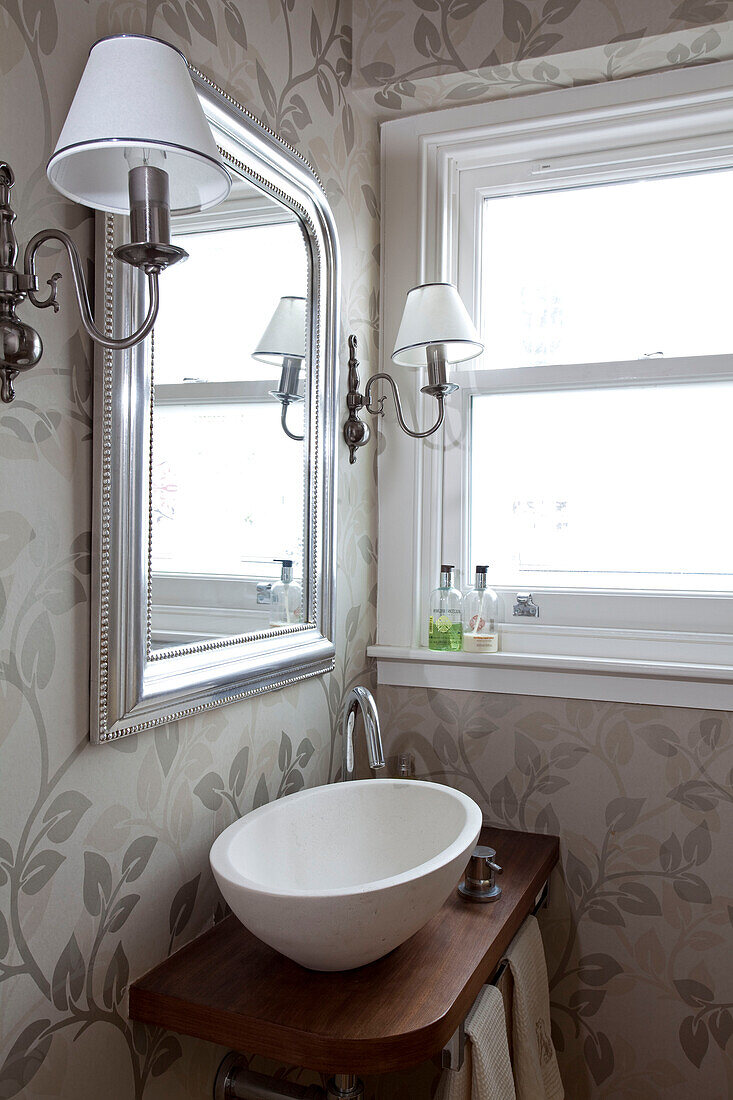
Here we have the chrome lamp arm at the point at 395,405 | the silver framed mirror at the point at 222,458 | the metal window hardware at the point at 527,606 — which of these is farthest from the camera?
the metal window hardware at the point at 527,606

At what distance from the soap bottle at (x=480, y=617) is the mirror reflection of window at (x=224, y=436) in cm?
47

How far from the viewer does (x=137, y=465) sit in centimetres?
106

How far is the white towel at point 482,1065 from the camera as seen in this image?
119 cm

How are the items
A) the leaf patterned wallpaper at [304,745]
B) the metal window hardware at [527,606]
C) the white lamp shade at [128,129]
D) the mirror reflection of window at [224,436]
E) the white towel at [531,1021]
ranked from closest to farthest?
the white lamp shade at [128,129], the leaf patterned wallpaper at [304,745], the mirror reflection of window at [224,436], the white towel at [531,1021], the metal window hardware at [527,606]

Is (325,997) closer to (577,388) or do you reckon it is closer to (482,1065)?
(482,1065)

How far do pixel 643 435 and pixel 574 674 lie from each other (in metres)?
0.52

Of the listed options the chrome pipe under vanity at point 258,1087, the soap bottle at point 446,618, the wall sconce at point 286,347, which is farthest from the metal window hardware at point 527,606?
the chrome pipe under vanity at point 258,1087

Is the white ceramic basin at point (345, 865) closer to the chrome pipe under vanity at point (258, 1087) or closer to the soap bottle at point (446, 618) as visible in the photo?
the chrome pipe under vanity at point (258, 1087)

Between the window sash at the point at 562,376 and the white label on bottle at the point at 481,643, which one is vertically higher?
the window sash at the point at 562,376

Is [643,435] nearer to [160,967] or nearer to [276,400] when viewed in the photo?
[276,400]

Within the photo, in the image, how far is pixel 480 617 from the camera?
1809 millimetres

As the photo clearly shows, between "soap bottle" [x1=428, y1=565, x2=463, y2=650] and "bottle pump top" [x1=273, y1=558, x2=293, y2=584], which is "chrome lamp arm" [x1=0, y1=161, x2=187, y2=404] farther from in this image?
"soap bottle" [x1=428, y1=565, x2=463, y2=650]

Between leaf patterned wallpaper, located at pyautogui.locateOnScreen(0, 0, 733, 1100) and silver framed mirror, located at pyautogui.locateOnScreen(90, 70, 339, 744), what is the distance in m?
0.04

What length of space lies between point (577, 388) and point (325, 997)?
1.28 meters
